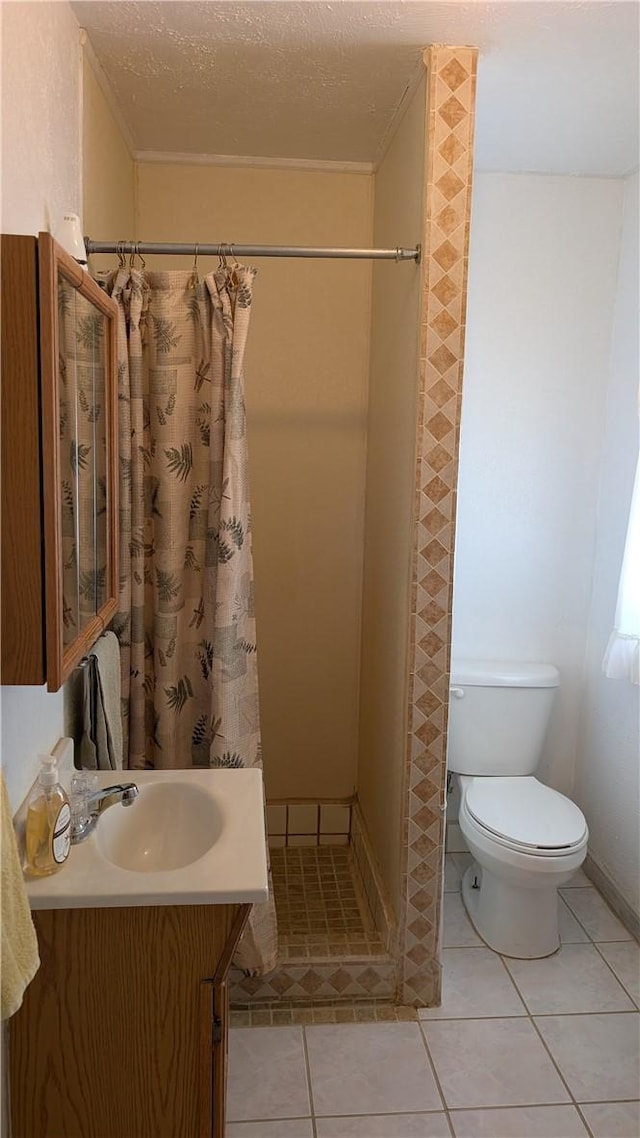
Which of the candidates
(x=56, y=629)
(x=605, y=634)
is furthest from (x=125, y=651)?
(x=605, y=634)

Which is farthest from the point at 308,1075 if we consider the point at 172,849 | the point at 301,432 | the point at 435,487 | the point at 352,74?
the point at 352,74

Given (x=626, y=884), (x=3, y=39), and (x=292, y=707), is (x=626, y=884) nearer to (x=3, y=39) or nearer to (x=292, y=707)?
(x=292, y=707)

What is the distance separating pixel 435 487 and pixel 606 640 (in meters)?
1.14

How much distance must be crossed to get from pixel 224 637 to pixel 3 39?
4.31ft

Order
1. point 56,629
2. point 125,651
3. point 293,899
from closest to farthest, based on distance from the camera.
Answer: point 56,629
point 125,651
point 293,899

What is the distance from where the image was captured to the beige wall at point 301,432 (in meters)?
2.76

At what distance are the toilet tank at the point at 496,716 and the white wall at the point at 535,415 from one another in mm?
205

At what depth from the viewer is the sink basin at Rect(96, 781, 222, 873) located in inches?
67.2

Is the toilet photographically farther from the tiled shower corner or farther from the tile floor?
the tiled shower corner

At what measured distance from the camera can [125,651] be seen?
7.06 feet

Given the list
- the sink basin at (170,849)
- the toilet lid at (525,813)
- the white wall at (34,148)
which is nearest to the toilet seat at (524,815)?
the toilet lid at (525,813)

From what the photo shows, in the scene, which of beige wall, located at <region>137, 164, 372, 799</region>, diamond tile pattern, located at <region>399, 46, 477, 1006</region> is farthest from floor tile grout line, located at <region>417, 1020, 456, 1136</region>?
beige wall, located at <region>137, 164, 372, 799</region>

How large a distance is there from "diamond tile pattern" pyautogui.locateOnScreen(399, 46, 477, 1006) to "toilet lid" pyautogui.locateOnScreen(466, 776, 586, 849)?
0.38 meters

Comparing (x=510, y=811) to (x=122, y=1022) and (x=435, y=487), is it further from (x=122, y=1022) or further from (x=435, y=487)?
(x=122, y=1022)
